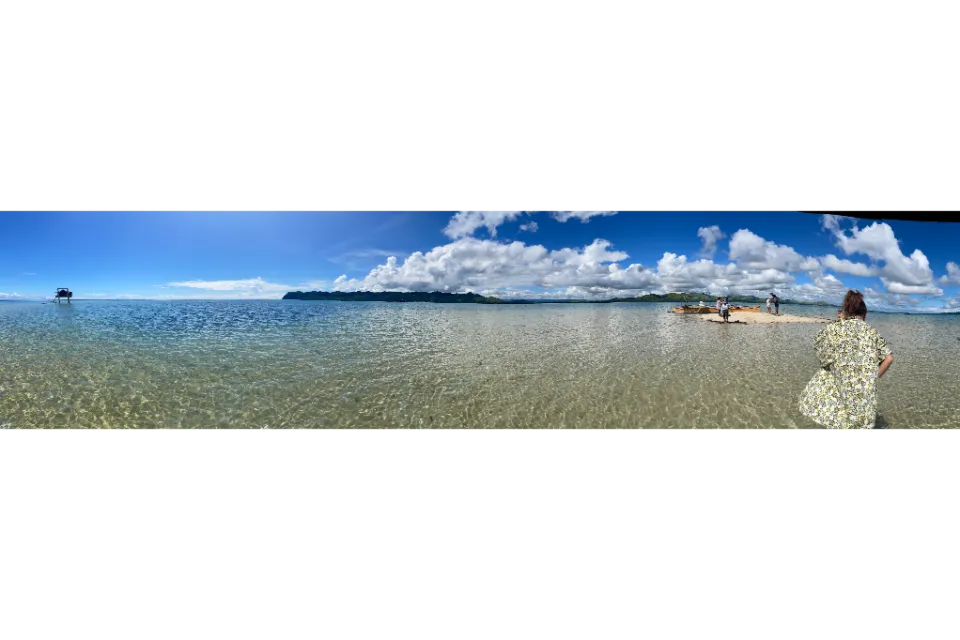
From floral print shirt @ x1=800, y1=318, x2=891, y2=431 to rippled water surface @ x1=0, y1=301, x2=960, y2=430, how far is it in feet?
5.78

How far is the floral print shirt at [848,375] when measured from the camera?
2.67 m

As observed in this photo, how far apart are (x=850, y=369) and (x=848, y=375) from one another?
5 centimetres

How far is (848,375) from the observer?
9.03ft

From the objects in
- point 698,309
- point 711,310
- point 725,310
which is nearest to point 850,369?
point 725,310

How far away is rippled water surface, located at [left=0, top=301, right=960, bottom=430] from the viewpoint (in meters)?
4.95

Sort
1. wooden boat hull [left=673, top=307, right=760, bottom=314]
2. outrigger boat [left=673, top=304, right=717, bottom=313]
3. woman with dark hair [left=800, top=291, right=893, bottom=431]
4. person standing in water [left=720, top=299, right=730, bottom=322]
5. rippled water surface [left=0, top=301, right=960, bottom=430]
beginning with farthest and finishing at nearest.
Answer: outrigger boat [left=673, top=304, right=717, bottom=313]
wooden boat hull [left=673, top=307, right=760, bottom=314]
person standing in water [left=720, top=299, right=730, bottom=322]
rippled water surface [left=0, top=301, right=960, bottom=430]
woman with dark hair [left=800, top=291, right=893, bottom=431]

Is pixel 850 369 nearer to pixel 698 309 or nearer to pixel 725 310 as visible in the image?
pixel 725 310

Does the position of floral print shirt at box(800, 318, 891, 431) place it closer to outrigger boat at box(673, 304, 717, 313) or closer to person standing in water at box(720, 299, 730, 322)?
person standing in water at box(720, 299, 730, 322)

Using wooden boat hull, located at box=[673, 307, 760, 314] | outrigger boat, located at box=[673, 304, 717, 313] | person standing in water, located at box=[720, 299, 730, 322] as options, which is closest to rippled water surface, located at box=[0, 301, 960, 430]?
person standing in water, located at box=[720, 299, 730, 322]

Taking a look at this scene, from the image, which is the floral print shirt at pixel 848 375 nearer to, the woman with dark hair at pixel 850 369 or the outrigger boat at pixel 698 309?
the woman with dark hair at pixel 850 369

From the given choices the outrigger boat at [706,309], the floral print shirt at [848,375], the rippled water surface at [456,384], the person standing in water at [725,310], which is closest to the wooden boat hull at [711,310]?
the outrigger boat at [706,309]

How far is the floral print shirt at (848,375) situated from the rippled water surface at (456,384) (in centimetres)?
176
